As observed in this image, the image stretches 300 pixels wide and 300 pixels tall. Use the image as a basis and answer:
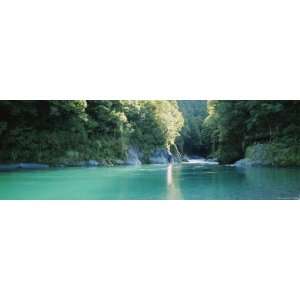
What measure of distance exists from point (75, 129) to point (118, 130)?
306 cm

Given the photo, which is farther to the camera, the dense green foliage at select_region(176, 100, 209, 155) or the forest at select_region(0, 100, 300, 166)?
the dense green foliage at select_region(176, 100, 209, 155)

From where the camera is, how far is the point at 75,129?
48.3 feet

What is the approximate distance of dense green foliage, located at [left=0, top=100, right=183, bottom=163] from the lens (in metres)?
12.0

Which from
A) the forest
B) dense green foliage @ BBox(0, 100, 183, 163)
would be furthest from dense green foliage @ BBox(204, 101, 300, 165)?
dense green foliage @ BBox(0, 100, 183, 163)

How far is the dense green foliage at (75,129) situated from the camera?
12031 mm

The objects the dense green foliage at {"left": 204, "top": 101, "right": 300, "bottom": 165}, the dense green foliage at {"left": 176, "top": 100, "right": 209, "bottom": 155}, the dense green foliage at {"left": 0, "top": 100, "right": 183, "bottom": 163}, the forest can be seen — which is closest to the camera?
the dense green foliage at {"left": 204, "top": 101, "right": 300, "bottom": 165}

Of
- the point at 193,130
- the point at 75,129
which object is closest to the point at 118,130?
the point at 75,129

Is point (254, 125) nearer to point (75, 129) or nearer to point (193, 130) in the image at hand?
point (75, 129)

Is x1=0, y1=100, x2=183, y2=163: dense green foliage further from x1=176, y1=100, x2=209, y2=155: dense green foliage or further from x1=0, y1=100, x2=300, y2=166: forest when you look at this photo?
x1=176, y1=100, x2=209, y2=155: dense green foliage
